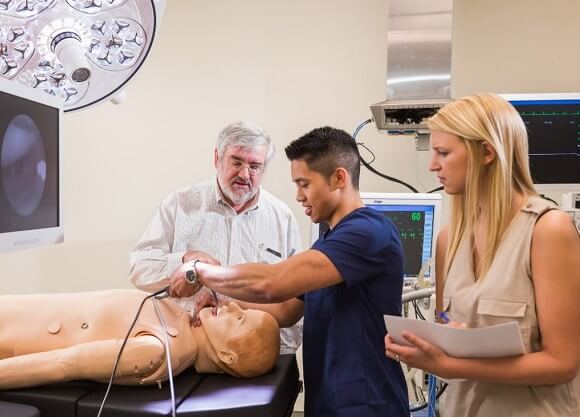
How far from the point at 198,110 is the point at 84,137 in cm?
71

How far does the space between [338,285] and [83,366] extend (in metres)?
0.72

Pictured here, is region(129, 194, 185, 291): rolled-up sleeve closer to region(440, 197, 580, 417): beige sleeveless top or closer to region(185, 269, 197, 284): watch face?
region(185, 269, 197, 284): watch face

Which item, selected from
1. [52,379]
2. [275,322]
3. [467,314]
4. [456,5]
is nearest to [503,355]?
[467,314]

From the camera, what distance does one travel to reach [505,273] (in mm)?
1046

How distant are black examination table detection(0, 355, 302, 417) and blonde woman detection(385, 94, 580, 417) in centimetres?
44

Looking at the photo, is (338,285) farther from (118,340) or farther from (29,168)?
(29,168)

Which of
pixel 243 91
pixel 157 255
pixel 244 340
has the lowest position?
pixel 244 340

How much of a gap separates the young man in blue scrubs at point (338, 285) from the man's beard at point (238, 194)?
0.67 m

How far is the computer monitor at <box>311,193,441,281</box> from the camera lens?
242 centimetres

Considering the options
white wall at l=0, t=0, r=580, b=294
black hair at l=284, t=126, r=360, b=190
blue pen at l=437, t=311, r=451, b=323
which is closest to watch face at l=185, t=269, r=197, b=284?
black hair at l=284, t=126, r=360, b=190

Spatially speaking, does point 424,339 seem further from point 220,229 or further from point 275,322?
point 220,229

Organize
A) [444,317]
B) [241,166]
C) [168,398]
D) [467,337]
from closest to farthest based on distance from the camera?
[467,337] → [444,317] → [168,398] → [241,166]

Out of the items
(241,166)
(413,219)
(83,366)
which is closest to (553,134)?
(413,219)

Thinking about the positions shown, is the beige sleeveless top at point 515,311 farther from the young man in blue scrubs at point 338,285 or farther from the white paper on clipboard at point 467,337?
the young man in blue scrubs at point 338,285
